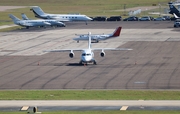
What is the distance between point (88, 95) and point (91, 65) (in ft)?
73.0

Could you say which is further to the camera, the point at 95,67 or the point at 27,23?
the point at 27,23

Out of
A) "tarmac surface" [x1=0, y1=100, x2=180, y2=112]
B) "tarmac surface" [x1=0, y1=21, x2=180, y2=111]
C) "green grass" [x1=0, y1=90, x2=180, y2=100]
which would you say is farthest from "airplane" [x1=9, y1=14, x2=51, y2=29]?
"tarmac surface" [x1=0, y1=100, x2=180, y2=112]

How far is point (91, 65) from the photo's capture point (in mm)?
74562

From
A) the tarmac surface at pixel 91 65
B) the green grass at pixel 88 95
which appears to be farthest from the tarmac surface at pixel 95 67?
the green grass at pixel 88 95

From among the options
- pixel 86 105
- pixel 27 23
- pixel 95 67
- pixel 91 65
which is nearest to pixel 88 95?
pixel 86 105

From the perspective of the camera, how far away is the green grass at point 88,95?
51.0 m

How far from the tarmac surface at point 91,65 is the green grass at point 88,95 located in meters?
3.42

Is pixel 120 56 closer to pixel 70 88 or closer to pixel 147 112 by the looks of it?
pixel 70 88

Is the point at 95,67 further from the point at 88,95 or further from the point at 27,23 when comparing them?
the point at 27,23

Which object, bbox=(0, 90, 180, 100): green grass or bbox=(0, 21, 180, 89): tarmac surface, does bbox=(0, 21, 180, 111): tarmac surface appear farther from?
bbox=(0, 90, 180, 100): green grass

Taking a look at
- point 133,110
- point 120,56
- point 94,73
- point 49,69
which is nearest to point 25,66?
point 49,69

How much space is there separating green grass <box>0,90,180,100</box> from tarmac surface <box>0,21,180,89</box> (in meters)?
3.42

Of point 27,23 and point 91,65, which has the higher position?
point 91,65

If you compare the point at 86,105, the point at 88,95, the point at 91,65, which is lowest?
the point at 91,65
